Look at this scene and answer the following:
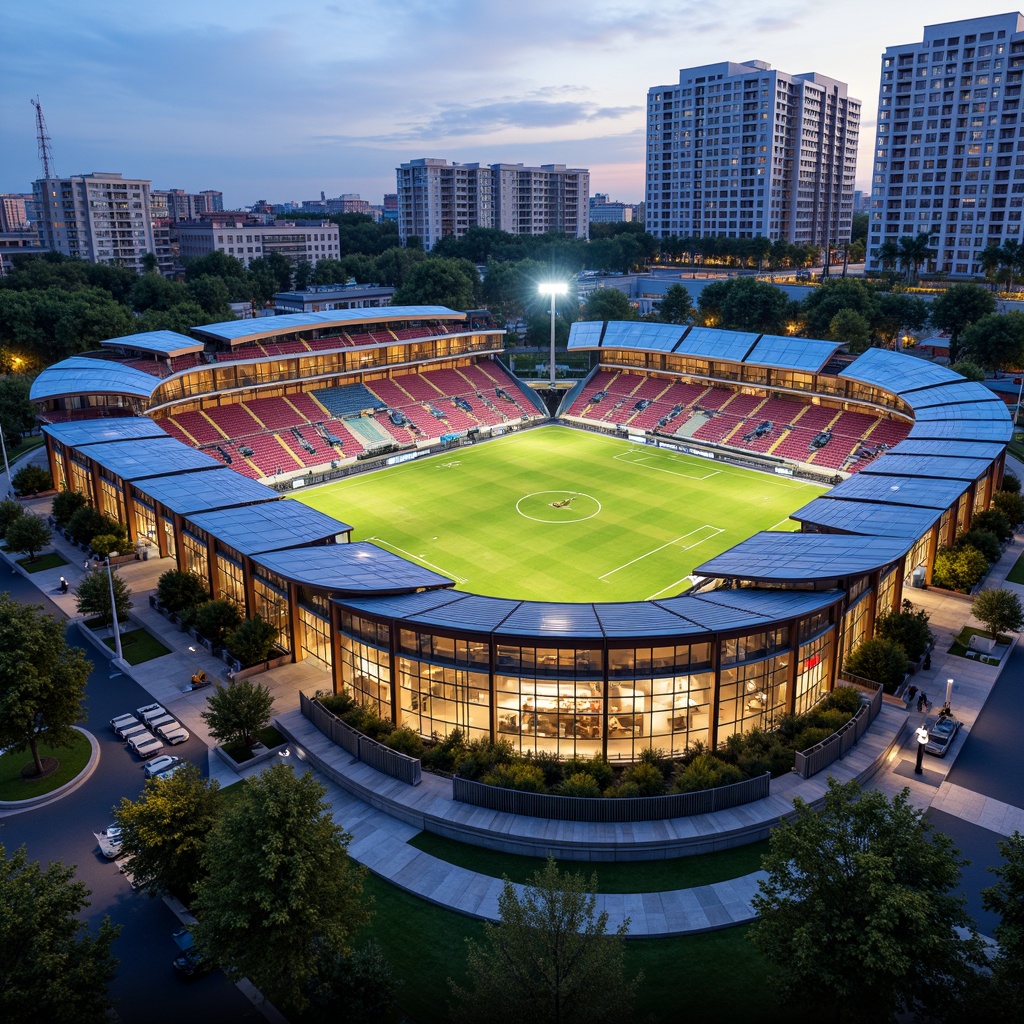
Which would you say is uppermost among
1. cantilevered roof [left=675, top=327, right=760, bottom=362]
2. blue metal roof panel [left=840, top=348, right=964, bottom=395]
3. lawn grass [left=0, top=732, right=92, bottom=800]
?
cantilevered roof [left=675, top=327, right=760, bottom=362]

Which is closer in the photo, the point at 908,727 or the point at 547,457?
the point at 908,727

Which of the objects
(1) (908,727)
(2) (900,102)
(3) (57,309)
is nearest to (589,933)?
(1) (908,727)

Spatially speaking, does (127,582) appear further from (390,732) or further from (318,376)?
(318,376)

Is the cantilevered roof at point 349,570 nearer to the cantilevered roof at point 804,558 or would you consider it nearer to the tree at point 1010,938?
the cantilevered roof at point 804,558

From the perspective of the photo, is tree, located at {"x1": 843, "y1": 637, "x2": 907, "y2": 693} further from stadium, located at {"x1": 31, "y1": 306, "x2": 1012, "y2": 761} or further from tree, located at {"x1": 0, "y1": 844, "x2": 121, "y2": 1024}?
tree, located at {"x1": 0, "y1": 844, "x2": 121, "y2": 1024}

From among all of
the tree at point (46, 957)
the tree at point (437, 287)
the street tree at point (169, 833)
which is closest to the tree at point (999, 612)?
the street tree at point (169, 833)

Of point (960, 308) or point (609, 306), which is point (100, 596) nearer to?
point (609, 306)

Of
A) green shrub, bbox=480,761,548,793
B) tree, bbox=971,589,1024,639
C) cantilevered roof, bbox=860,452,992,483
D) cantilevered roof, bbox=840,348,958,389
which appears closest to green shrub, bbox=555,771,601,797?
green shrub, bbox=480,761,548,793
